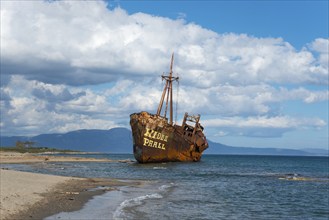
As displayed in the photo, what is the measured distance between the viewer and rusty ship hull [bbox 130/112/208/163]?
208 feet

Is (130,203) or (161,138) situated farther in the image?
(161,138)

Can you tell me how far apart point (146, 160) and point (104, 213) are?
47.3 meters

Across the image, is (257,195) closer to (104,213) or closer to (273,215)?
(273,215)

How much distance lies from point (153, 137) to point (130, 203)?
3975cm

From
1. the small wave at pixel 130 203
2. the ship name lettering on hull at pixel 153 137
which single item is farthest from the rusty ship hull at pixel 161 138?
the small wave at pixel 130 203

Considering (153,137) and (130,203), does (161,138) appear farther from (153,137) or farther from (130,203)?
(130,203)

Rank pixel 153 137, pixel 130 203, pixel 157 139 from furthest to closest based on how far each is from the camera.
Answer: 1. pixel 157 139
2. pixel 153 137
3. pixel 130 203

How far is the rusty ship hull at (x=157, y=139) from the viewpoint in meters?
63.3

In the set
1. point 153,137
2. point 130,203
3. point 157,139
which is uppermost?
point 153,137

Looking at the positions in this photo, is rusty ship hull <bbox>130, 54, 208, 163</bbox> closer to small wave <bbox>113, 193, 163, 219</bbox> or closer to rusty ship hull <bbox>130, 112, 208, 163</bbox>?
rusty ship hull <bbox>130, 112, 208, 163</bbox>

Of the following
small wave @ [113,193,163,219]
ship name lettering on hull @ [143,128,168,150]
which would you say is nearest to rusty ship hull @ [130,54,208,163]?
ship name lettering on hull @ [143,128,168,150]

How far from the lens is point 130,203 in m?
24.0

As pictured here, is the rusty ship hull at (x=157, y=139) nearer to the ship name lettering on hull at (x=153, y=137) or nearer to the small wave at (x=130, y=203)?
the ship name lettering on hull at (x=153, y=137)

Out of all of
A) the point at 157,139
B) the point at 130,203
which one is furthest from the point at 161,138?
the point at 130,203
